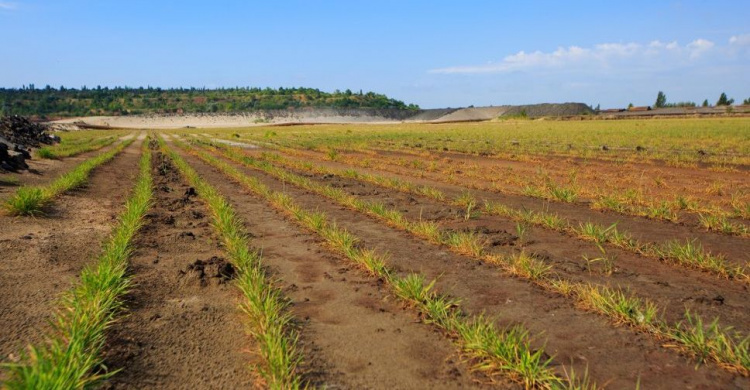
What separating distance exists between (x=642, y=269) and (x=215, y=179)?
11.4 m

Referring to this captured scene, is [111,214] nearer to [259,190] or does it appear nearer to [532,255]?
[259,190]

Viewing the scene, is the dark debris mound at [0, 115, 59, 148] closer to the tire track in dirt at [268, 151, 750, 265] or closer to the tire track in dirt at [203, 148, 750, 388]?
the tire track in dirt at [268, 151, 750, 265]

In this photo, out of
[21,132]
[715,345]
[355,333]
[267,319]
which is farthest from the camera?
[21,132]

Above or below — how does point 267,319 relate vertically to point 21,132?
below

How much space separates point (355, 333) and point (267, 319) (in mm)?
684

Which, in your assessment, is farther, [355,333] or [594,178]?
[594,178]

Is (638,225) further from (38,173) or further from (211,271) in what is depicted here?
(38,173)

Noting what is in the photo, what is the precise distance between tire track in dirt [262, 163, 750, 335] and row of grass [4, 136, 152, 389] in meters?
4.13

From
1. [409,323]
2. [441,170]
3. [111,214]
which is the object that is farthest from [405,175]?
[409,323]

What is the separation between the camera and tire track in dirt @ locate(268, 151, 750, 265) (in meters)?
6.22

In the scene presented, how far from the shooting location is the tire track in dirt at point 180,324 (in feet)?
10.6

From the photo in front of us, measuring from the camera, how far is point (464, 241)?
6.23m

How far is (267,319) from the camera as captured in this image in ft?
12.2

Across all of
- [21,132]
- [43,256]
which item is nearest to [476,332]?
[43,256]
